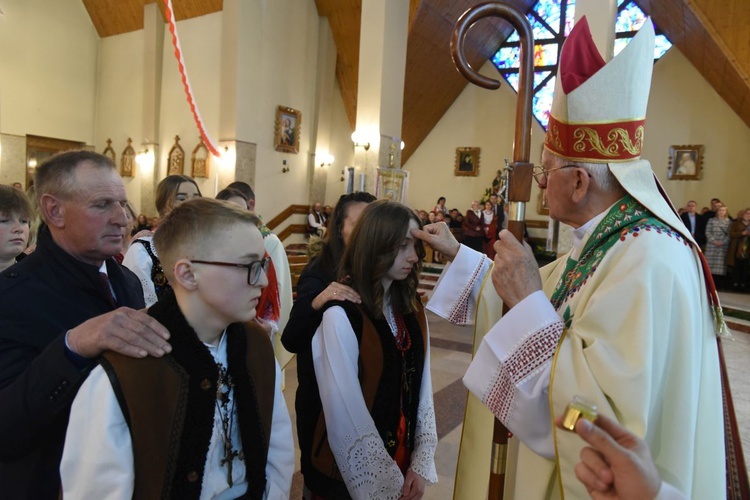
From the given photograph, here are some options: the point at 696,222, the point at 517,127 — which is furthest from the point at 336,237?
the point at 696,222

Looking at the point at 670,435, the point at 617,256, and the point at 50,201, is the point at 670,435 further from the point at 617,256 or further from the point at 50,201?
the point at 50,201

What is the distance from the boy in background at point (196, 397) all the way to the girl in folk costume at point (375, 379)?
Answer: 12.6 inches

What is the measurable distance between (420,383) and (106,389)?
1196 millimetres

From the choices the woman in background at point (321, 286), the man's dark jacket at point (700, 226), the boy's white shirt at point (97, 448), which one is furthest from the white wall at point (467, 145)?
the boy's white shirt at point (97, 448)

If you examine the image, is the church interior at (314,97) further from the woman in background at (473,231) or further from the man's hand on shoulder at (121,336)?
the man's hand on shoulder at (121,336)

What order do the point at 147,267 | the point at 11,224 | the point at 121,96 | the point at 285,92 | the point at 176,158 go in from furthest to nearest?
the point at 121,96 < the point at 176,158 < the point at 285,92 < the point at 147,267 < the point at 11,224

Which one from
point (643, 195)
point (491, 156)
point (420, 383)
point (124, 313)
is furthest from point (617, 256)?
point (491, 156)

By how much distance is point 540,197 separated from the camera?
1335 centimetres

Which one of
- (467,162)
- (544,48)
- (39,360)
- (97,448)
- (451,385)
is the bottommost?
(451,385)

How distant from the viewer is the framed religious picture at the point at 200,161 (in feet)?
42.7

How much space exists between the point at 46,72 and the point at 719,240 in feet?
56.0

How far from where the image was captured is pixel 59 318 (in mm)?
1348

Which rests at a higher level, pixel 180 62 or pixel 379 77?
pixel 379 77

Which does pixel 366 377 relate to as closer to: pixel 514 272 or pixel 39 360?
pixel 514 272
